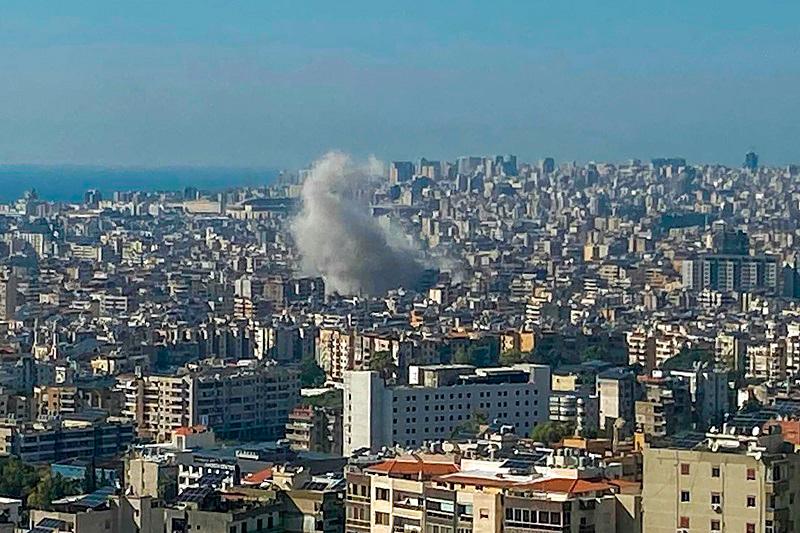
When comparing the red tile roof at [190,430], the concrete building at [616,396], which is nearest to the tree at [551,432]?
the concrete building at [616,396]

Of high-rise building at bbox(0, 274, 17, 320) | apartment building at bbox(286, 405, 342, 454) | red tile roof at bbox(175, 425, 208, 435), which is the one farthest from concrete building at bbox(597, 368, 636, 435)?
high-rise building at bbox(0, 274, 17, 320)

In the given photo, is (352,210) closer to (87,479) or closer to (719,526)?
(87,479)

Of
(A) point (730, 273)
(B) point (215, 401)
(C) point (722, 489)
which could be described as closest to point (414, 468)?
(C) point (722, 489)

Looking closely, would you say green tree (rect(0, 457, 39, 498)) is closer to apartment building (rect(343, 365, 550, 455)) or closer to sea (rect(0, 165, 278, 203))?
apartment building (rect(343, 365, 550, 455))

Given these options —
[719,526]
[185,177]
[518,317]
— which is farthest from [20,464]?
[185,177]

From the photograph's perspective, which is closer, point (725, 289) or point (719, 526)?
point (719, 526)
